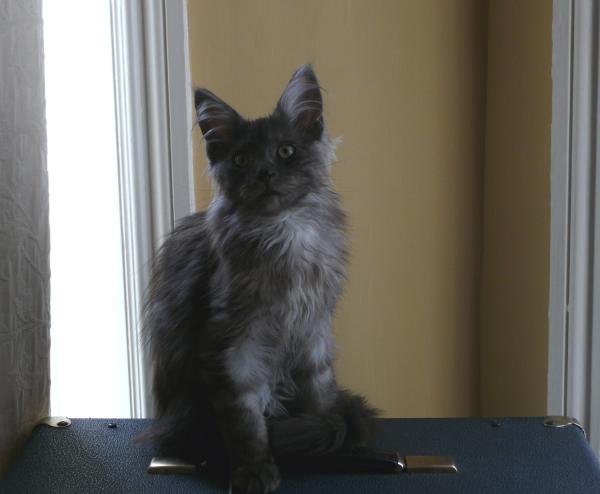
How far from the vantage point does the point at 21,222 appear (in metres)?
1.10

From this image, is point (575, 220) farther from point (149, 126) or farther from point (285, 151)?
point (149, 126)

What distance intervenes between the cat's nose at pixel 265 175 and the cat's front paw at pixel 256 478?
35cm

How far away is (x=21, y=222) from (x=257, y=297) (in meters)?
0.38

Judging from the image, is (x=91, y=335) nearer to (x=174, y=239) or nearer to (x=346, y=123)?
(x=174, y=239)

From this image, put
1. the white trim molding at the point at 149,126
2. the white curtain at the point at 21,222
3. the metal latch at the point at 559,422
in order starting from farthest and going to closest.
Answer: the white trim molding at the point at 149,126 → the metal latch at the point at 559,422 → the white curtain at the point at 21,222

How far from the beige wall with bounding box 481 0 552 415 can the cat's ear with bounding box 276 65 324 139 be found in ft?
1.66

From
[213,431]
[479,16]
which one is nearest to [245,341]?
[213,431]

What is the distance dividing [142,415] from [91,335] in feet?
0.57

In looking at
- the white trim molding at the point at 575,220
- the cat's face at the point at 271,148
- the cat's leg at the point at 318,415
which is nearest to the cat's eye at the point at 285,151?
the cat's face at the point at 271,148

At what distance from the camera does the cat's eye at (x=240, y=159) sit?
0.97 meters

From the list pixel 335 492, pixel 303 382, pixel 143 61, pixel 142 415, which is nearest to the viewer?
pixel 335 492

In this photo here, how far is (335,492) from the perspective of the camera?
38.6 inches

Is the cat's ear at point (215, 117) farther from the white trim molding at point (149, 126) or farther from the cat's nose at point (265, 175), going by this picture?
the white trim molding at point (149, 126)

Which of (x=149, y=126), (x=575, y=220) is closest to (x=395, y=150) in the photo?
(x=575, y=220)
